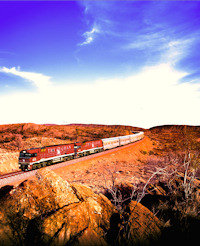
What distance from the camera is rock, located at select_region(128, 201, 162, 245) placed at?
433cm

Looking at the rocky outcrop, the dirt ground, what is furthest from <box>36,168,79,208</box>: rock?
the dirt ground

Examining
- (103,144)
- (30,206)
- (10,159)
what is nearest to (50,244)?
(30,206)

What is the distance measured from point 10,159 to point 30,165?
441 inches

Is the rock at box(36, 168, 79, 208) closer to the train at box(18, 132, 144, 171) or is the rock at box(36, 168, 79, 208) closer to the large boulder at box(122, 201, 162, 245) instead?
the large boulder at box(122, 201, 162, 245)

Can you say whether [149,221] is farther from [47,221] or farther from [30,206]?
[30,206]

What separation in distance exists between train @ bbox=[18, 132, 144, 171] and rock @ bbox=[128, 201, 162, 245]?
19.0m

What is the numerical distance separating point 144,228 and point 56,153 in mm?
21901

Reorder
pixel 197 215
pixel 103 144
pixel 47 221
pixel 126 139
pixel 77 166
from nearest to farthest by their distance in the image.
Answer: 1. pixel 47 221
2. pixel 197 215
3. pixel 77 166
4. pixel 103 144
5. pixel 126 139

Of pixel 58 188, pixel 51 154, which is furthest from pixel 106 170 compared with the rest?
pixel 58 188

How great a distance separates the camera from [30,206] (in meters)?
4.47

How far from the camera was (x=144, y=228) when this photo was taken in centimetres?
473

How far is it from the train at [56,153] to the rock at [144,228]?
19.0 meters

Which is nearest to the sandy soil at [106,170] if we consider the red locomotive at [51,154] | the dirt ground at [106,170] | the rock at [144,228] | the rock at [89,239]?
the dirt ground at [106,170]

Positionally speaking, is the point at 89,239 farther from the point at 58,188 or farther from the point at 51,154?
the point at 51,154
